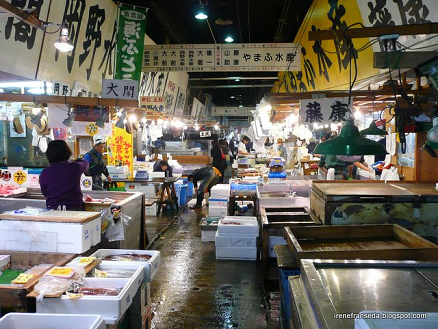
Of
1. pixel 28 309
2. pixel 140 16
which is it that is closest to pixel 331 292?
pixel 28 309

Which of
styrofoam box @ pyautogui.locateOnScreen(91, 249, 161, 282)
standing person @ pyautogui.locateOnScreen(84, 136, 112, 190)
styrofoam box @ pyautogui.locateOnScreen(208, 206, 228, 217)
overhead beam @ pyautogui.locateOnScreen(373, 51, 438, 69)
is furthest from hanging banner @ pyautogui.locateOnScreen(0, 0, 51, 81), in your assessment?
styrofoam box @ pyautogui.locateOnScreen(208, 206, 228, 217)

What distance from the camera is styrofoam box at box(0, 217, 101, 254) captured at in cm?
420

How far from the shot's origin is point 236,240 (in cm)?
743

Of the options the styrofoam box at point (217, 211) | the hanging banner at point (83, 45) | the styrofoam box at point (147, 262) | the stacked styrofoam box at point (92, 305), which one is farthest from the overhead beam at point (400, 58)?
the styrofoam box at point (217, 211)

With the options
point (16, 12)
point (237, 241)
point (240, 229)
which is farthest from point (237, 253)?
point (16, 12)

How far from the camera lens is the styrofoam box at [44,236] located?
4199 millimetres

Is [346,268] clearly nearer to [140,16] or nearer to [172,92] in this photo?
[140,16]

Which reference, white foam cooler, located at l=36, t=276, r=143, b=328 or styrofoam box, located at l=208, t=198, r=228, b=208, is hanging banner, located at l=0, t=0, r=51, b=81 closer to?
white foam cooler, located at l=36, t=276, r=143, b=328

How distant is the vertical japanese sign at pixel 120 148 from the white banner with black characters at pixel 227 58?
7.85 ft

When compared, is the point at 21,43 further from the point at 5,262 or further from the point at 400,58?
the point at 400,58

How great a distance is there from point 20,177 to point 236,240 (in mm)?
4906

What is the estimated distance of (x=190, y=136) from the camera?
24438 millimetres

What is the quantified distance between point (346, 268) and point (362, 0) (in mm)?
5868

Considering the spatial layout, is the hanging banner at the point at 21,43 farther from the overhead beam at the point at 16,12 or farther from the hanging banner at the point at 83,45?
the overhead beam at the point at 16,12
